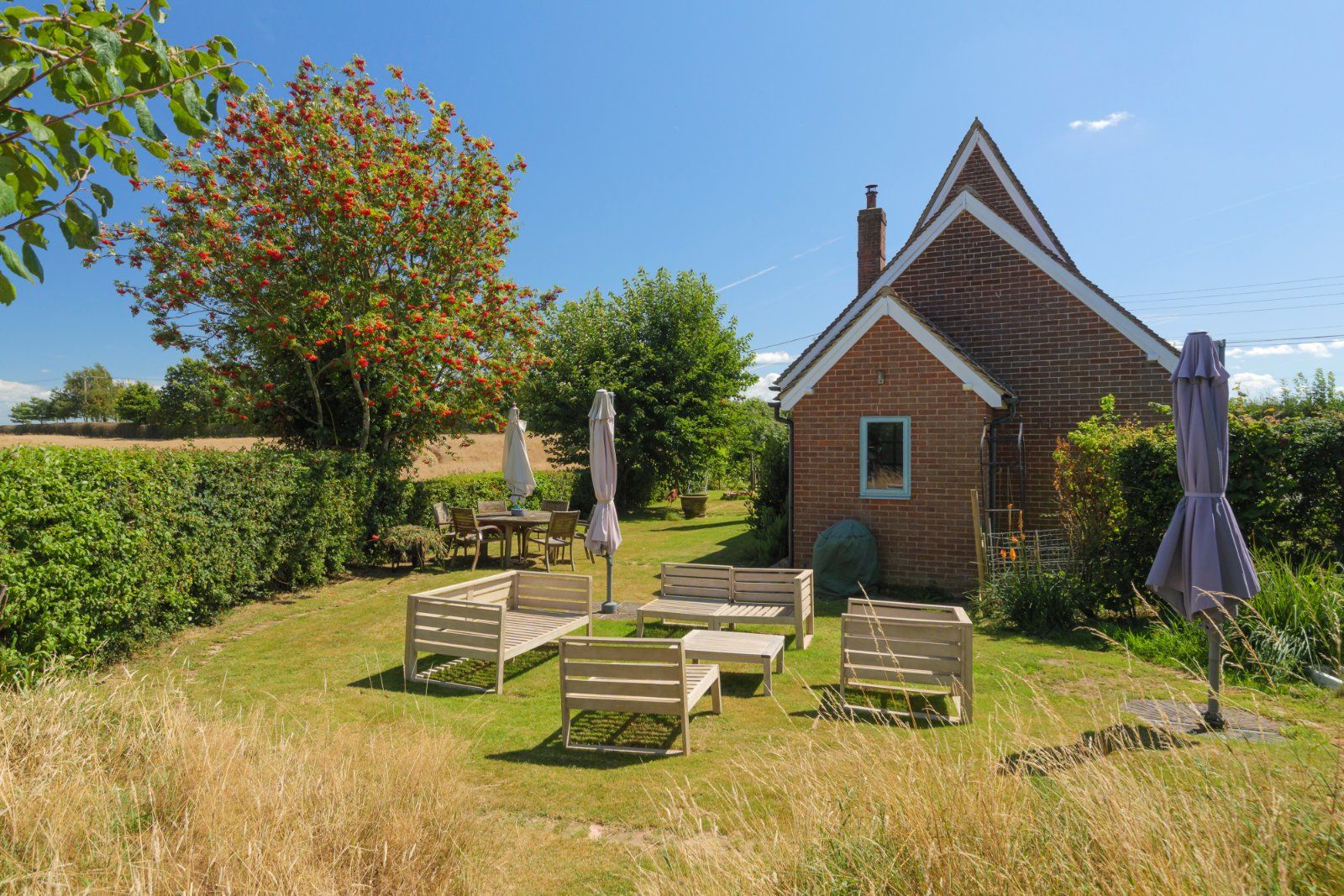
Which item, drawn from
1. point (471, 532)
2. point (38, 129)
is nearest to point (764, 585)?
point (471, 532)

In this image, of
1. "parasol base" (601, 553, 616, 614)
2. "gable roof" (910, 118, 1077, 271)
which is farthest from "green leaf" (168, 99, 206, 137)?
"gable roof" (910, 118, 1077, 271)

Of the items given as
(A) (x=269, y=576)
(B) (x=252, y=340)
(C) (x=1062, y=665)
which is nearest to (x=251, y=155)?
(B) (x=252, y=340)

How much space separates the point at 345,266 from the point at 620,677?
36.2 ft

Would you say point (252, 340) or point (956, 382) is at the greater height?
point (252, 340)

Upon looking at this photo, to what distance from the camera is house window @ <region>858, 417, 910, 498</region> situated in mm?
12492

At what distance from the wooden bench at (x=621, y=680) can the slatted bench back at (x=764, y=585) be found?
11.1ft

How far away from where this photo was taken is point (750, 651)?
23.2 ft

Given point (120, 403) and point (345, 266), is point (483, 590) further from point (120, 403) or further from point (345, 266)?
point (120, 403)

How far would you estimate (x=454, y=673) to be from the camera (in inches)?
311

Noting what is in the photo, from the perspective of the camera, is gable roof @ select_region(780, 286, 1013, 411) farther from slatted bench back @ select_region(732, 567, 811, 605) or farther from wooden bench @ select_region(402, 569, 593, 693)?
wooden bench @ select_region(402, 569, 593, 693)

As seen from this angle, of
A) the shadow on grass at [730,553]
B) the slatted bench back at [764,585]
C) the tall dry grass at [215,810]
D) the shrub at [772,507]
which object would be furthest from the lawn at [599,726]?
the shadow on grass at [730,553]

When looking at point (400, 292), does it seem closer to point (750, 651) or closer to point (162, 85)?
point (750, 651)

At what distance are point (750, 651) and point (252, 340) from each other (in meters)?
11.4

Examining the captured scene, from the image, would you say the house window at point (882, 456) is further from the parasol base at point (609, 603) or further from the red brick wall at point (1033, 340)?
the parasol base at point (609, 603)
